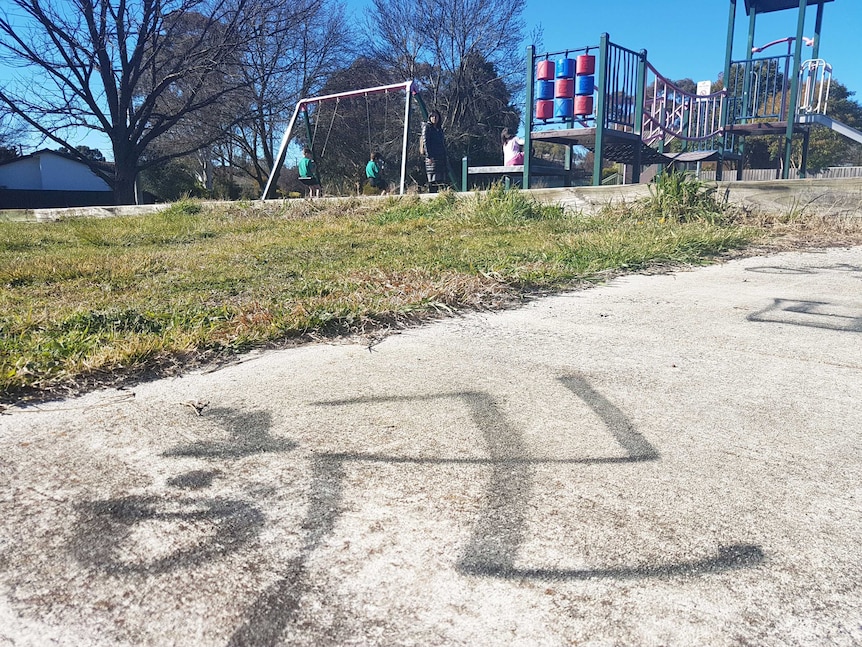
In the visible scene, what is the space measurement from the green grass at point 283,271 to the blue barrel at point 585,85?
3.44 m

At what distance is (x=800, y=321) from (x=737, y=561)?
1.95m

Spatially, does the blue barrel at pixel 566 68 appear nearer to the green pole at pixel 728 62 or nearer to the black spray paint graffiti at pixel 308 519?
the green pole at pixel 728 62

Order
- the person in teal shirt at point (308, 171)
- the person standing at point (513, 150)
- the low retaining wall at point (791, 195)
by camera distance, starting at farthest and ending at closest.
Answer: the person in teal shirt at point (308, 171) → the person standing at point (513, 150) → the low retaining wall at point (791, 195)

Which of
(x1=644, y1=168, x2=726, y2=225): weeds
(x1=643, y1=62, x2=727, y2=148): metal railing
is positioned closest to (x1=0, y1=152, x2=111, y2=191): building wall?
(x1=643, y1=62, x2=727, y2=148): metal railing

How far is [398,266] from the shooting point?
156 inches

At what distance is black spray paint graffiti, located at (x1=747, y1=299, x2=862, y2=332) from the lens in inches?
103

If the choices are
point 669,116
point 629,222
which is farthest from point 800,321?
point 669,116

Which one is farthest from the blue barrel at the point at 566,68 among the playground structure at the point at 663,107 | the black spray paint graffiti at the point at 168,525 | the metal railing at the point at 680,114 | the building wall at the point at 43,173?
the building wall at the point at 43,173

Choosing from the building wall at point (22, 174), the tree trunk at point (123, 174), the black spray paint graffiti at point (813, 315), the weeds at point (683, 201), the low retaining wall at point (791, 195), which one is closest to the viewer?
the black spray paint graffiti at point (813, 315)

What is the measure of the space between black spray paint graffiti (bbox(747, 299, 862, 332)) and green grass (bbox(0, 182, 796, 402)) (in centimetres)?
111

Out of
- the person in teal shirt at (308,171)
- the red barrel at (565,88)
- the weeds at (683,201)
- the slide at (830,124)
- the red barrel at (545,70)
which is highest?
A: the red barrel at (545,70)

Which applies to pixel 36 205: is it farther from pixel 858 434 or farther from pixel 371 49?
pixel 858 434

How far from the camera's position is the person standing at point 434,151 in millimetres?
10094

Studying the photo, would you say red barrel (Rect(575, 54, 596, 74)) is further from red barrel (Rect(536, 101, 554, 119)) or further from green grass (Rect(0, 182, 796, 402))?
green grass (Rect(0, 182, 796, 402))
